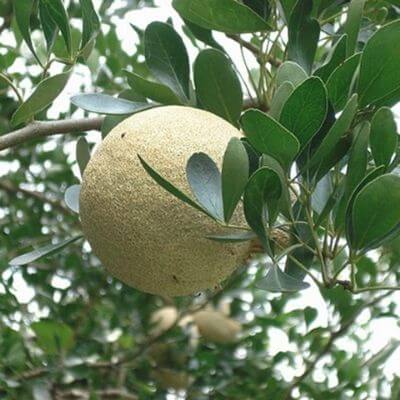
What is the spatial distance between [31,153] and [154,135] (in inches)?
40.9

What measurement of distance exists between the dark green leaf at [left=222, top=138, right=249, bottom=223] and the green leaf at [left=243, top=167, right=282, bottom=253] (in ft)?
0.04

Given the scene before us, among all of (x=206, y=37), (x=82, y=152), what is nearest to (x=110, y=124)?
(x=82, y=152)

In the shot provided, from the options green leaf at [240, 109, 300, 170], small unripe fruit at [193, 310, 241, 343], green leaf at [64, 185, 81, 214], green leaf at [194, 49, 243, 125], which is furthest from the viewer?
small unripe fruit at [193, 310, 241, 343]

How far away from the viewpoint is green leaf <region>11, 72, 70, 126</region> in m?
0.95

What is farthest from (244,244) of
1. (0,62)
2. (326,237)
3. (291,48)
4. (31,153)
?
(31,153)

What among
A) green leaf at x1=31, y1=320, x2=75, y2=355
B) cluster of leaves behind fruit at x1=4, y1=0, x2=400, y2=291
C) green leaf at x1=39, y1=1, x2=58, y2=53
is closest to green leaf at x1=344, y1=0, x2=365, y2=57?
cluster of leaves behind fruit at x1=4, y1=0, x2=400, y2=291

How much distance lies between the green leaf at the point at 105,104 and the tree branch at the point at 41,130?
0.09 metres

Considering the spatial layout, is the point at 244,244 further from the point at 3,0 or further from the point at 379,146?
the point at 3,0

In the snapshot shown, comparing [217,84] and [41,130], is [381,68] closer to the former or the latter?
A: [217,84]

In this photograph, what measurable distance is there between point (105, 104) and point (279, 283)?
289 mm

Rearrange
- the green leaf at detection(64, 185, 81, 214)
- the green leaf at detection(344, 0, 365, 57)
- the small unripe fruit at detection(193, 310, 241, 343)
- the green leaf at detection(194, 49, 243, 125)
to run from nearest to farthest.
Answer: the green leaf at detection(344, 0, 365, 57) < the green leaf at detection(194, 49, 243, 125) < the green leaf at detection(64, 185, 81, 214) < the small unripe fruit at detection(193, 310, 241, 343)

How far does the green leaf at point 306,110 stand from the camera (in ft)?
2.55

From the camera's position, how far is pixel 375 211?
0.82m

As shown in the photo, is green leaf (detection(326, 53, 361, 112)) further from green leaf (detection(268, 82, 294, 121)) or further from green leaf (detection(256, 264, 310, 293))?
green leaf (detection(256, 264, 310, 293))
